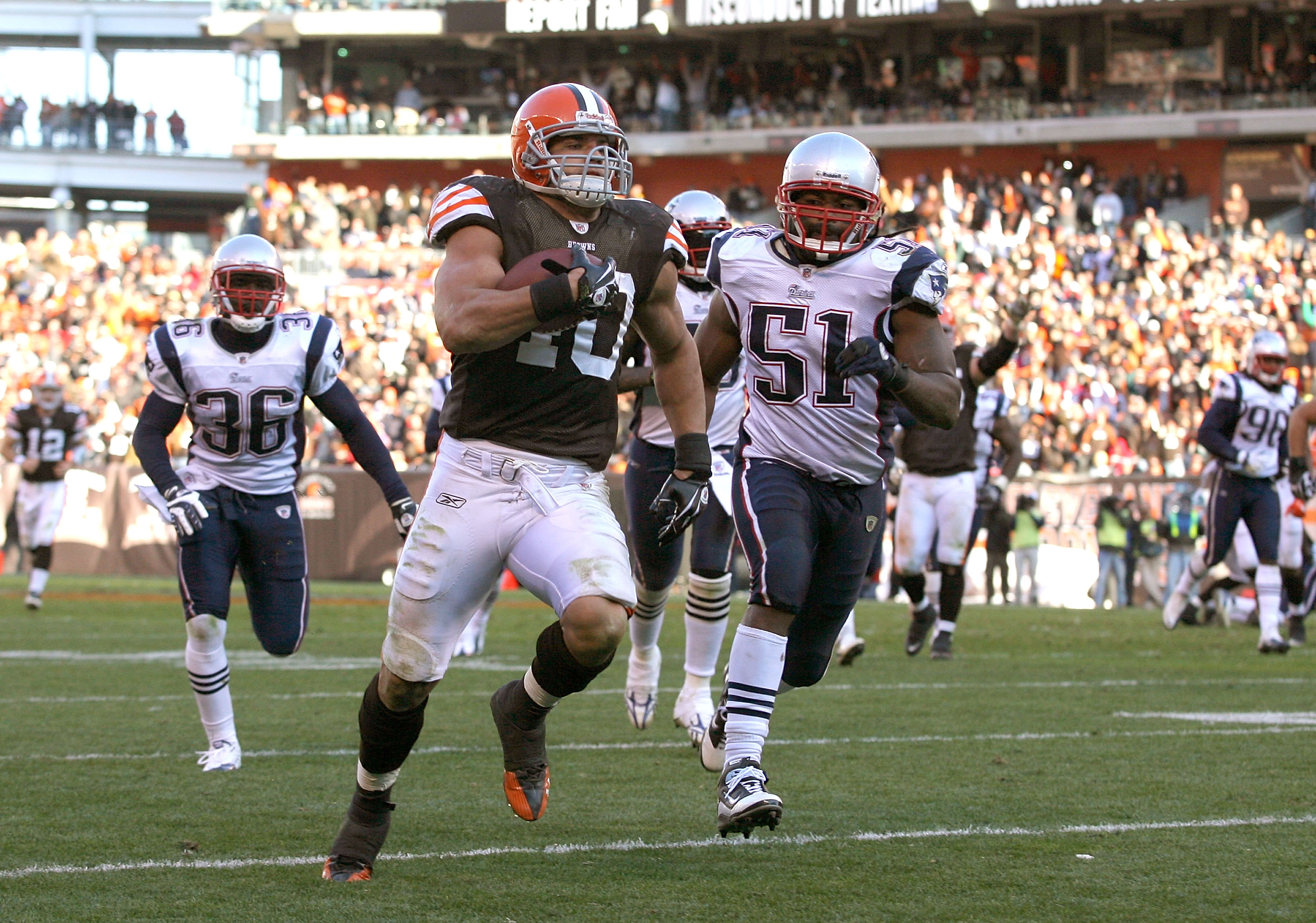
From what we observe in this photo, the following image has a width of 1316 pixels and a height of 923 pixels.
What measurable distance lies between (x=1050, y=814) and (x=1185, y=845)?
51cm

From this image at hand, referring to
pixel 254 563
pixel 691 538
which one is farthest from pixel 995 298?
pixel 254 563

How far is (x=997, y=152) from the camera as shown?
30.0m

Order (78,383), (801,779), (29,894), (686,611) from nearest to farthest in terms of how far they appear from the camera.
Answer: (29,894) → (801,779) → (686,611) → (78,383)

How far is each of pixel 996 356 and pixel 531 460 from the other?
544cm

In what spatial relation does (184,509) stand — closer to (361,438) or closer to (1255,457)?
(361,438)

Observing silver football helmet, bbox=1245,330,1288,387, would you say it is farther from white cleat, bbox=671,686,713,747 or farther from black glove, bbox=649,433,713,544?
black glove, bbox=649,433,713,544

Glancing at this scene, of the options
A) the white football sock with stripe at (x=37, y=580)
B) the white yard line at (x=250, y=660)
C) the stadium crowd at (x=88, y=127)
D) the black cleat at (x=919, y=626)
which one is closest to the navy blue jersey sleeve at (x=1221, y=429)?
Answer: the black cleat at (x=919, y=626)

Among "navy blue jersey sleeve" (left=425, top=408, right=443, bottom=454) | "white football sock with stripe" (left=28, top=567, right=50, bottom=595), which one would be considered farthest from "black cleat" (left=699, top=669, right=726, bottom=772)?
"white football sock with stripe" (left=28, top=567, right=50, bottom=595)

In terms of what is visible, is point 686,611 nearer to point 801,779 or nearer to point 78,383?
point 801,779

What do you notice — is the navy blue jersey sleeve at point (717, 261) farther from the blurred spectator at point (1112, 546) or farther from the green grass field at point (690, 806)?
the blurred spectator at point (1112, 546)

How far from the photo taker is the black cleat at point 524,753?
424 centimetres

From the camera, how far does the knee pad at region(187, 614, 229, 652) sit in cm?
596

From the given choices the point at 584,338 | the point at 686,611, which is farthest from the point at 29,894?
the point at 686,611

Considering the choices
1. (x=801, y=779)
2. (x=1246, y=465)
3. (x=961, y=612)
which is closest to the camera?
(x=801, y=779)
